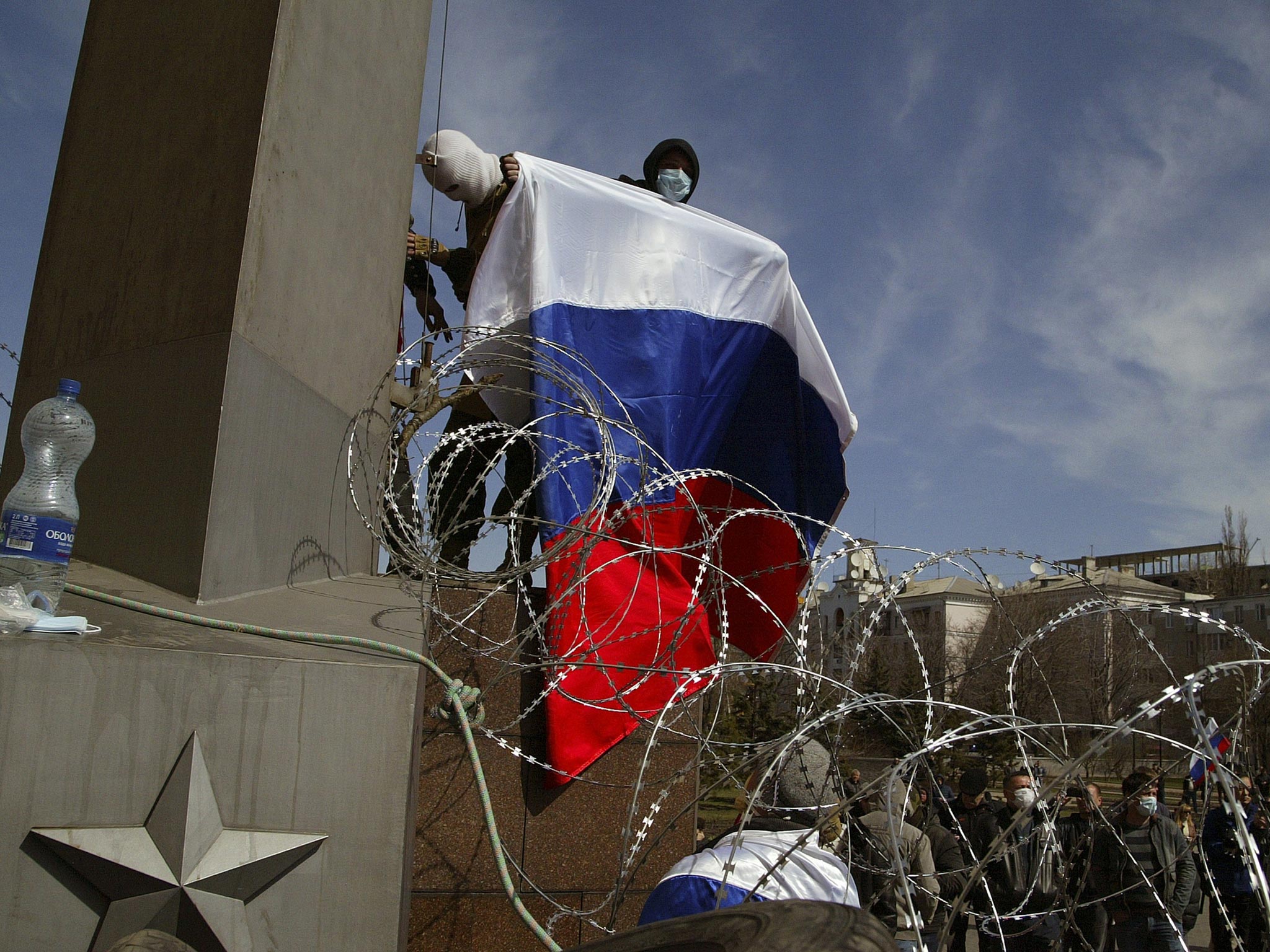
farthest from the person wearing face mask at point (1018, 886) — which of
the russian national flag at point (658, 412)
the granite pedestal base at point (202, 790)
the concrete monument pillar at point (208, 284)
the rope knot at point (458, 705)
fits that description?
the concrete monument pillar at point (208, 284)

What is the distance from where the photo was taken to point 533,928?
2.83m

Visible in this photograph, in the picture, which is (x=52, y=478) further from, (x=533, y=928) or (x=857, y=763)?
(x=857, y=763)

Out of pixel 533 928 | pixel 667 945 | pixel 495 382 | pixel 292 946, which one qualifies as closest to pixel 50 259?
pixel 495 382

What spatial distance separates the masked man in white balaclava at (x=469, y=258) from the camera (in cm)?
600

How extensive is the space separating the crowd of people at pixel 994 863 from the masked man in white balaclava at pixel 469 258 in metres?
2.32

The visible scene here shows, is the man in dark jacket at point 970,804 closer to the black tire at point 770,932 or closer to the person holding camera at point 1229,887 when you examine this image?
the person holding camera at point 1229,887

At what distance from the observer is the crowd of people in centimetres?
223

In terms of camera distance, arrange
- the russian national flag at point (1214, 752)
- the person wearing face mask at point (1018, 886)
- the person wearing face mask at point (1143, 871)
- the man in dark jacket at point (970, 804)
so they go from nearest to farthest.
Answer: the russian national flag at point (1214, 752)
the person wearing face mask at point (1143, 871)
the person wearing face mask at point (1018, 886)
the man in dark jacket at point (970, 804)

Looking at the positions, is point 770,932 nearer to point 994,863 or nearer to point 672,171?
point 994,863

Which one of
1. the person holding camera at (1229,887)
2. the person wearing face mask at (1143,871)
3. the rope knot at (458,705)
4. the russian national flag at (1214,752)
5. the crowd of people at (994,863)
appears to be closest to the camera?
the russian national flag at (1214,752)

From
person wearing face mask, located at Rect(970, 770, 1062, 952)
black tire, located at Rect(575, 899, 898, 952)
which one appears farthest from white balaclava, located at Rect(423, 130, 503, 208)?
black tire, located at Rect(575, 899, 898, 952)

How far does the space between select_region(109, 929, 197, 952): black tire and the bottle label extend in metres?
1.21

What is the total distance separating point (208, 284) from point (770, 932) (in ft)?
10.2

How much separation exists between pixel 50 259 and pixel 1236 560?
49658mm
